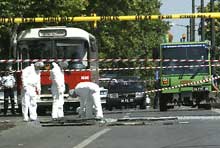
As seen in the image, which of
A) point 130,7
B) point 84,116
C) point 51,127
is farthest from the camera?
point 130,7

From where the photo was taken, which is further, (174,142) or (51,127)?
(51,127)

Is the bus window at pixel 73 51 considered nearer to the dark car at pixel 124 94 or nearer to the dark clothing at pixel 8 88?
the dark clothing at pixel 8 88

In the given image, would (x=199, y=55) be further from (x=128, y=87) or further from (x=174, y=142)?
(x=174, y=142)

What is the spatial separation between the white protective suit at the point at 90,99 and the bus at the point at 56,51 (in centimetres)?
566

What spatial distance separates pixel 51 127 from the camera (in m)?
17.1

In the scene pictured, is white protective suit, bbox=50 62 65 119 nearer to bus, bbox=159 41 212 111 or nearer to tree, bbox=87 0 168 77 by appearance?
bus, bbox=159 41 212 111

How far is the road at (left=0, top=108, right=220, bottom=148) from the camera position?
12.9 meters

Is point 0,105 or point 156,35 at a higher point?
point 156,35

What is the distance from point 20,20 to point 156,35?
1553 inches

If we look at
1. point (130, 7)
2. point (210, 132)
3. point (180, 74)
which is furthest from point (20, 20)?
point (130, 7)

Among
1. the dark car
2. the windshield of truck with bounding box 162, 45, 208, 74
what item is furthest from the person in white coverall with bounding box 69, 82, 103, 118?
the dark car

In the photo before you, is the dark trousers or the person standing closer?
the person standing

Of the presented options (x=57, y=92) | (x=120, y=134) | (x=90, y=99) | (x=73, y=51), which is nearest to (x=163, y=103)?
(x=73, y=51)

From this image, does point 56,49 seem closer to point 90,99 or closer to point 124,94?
point 90,99
